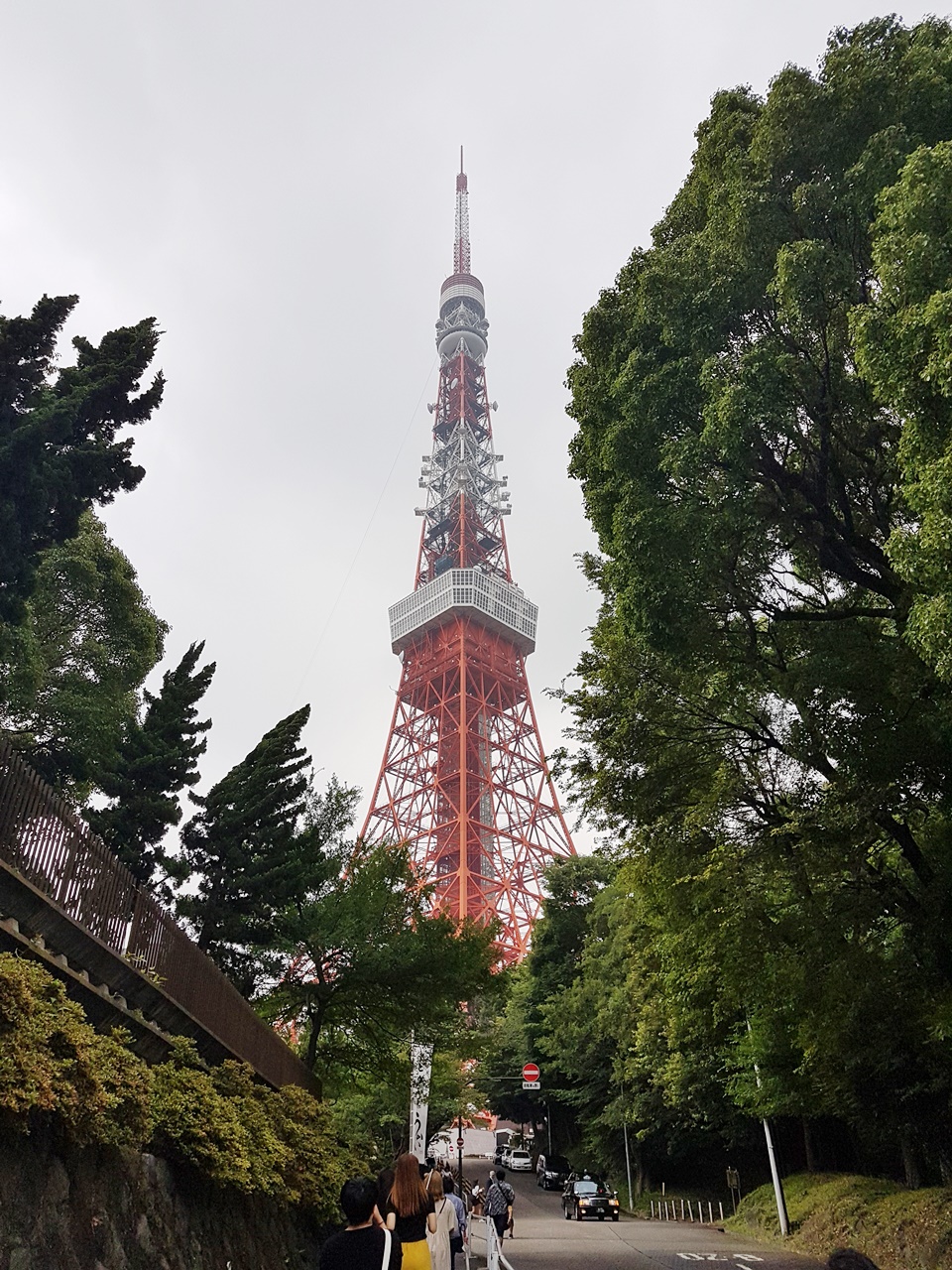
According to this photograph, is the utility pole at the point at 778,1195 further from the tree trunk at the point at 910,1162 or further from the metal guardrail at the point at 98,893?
the metal guardrail at the point at 98,893

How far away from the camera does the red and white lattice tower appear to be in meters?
51.4

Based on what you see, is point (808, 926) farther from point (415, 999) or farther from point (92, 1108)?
point (415, 999)

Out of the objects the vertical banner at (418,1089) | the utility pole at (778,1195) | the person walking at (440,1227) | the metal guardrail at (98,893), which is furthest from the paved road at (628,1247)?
the person walking at (440,1227)

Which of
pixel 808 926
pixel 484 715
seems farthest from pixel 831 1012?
pixel 484 715

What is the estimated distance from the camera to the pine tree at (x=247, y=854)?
15172 millimetres

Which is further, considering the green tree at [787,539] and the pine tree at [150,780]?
the pine tree at [150,780]

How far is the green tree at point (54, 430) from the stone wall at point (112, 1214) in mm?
6237

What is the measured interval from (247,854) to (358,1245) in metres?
13.1

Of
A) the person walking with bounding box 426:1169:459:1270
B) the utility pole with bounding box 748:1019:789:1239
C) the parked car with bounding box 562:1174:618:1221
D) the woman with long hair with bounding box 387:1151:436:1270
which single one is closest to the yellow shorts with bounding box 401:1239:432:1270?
the woman with long hair with bounding box 387:1151:436:1270

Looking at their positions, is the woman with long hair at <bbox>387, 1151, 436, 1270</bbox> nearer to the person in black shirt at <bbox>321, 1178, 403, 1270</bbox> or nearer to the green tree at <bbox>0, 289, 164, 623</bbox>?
the person in black shirt at <bbox>321, 1178, 403, 1270</bbox>

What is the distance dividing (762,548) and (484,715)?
4894cm

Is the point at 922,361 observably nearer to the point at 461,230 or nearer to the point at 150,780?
the point at 150,780

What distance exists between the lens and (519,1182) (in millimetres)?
32219

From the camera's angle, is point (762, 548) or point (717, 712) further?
point (717, 712)
